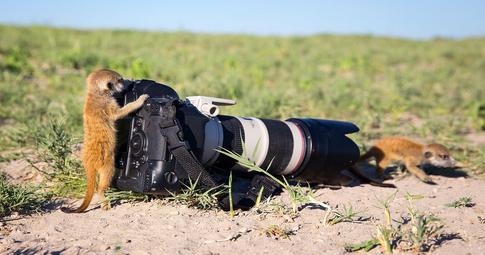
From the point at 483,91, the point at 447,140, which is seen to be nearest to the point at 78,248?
the point at 447,140

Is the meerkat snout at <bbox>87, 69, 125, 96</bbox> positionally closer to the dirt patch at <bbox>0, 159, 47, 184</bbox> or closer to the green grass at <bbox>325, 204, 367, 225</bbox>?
the dirt patch at <bbox>0, 159, 47, 184</bbox>

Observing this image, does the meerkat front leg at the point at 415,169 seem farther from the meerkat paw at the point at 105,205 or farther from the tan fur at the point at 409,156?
the meerkat paw at the point at 105,205

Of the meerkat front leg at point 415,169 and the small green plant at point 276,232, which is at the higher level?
the meerkat front leg at point 415,169

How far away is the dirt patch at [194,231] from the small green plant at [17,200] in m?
0.11

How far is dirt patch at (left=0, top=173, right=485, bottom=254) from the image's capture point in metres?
2.83

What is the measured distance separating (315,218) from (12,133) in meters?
2.98

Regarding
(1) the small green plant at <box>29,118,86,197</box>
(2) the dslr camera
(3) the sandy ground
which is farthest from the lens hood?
(1) the small green plant at <box>29,118,86,197</box>

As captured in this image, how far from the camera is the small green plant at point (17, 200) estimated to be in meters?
3.30

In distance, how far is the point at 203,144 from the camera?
10.9ft

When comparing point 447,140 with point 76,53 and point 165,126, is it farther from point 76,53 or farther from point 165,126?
point 76,53

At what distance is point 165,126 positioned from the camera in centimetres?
313

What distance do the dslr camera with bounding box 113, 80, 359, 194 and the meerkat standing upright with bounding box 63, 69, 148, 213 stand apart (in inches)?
2.9

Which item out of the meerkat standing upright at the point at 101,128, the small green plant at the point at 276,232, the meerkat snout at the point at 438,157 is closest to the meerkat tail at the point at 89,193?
the meerkat standing upright at the point at 101,128

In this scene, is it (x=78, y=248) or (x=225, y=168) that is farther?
(x=225, y=168)
